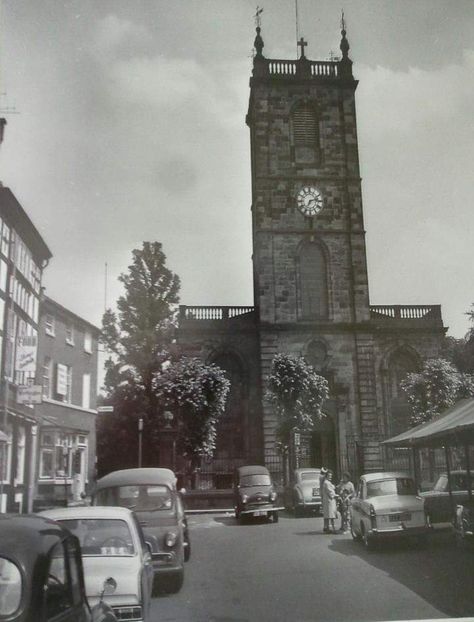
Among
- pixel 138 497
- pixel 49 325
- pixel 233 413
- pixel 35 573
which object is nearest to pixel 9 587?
pixel 35 573

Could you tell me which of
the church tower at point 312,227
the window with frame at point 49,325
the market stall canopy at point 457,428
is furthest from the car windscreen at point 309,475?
the window with frame at point 49,325

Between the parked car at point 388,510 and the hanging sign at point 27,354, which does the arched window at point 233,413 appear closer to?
the parked car at point 388,510

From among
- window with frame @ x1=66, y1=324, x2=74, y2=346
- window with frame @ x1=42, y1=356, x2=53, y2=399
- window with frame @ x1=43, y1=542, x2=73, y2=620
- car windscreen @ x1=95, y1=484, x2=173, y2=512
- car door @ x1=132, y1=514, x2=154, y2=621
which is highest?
window with frame @ x1=66, y1=324, x2=74, y2=346

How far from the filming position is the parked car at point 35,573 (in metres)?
3.81

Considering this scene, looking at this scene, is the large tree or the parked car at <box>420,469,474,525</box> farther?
the parked car at <box>420,469,474,525</box>

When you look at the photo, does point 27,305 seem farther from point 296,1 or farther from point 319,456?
point 319,456

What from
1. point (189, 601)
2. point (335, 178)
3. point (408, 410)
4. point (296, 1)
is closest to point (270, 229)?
point (335, 178)

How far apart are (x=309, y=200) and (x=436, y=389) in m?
11.4

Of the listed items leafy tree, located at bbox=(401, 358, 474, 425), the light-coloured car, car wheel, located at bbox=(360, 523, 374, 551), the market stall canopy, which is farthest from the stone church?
the light-coloured car

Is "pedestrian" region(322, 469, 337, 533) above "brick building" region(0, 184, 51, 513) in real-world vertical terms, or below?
below

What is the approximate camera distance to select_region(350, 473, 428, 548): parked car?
12602 mm

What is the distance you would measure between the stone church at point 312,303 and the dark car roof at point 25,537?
85.2ft

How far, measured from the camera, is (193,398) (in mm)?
20734

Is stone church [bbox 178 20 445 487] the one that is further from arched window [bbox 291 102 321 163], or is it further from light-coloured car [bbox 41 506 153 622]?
light-coloured car [bbox 41 506 153 622]
